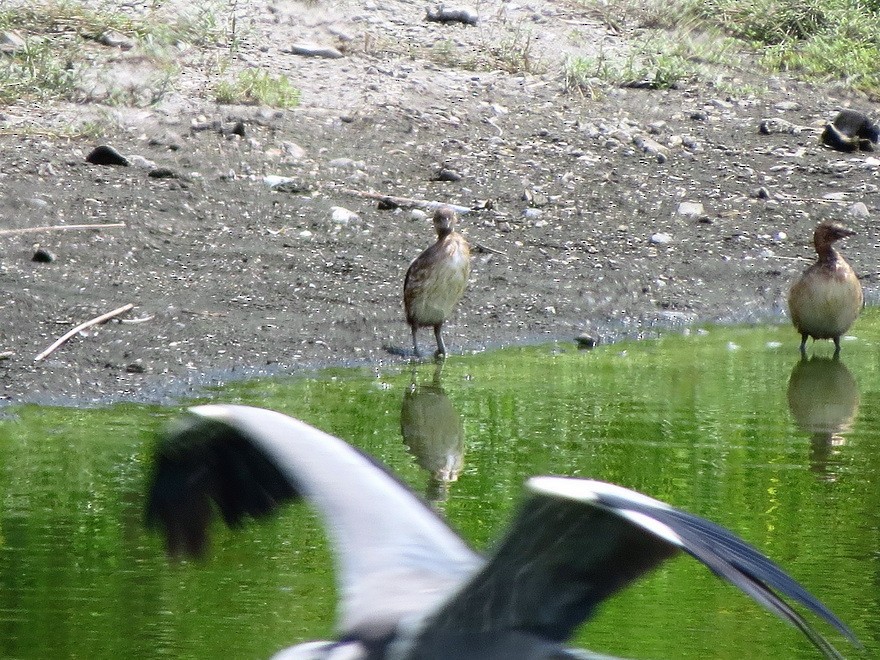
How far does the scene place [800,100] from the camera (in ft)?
44.8

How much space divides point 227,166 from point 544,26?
172 inches

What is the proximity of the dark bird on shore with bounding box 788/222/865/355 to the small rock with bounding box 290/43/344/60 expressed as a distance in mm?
4885

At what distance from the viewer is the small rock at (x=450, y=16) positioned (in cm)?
1369

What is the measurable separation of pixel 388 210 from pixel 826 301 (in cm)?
306

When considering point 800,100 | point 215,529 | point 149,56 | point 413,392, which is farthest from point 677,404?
point 800,100

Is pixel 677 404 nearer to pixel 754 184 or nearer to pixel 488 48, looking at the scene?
pixel 754 184

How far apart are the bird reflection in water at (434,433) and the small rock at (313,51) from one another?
17.0 feet

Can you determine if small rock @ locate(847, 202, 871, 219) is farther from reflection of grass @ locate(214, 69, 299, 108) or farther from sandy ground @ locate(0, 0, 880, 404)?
reflection of grass @ locate(214, 69, 299, 108)

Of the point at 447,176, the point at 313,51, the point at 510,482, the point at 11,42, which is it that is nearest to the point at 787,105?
the point at 447,176

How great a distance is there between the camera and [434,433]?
684 cm

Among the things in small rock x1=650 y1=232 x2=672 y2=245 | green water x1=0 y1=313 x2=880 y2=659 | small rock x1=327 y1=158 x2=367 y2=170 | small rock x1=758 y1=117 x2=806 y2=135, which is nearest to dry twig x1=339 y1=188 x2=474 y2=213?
small rock x1=327 y1=158 x2=367 y2=170

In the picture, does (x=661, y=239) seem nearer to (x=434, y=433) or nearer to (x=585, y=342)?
(x=585, y=342)

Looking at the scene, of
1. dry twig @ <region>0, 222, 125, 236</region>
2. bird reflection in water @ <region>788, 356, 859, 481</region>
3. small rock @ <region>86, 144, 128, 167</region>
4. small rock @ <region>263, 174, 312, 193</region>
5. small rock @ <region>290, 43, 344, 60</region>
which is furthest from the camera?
small rock @ <region>290, 43, 344, 60</region>

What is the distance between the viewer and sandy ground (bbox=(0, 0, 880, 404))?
27.3 feet
